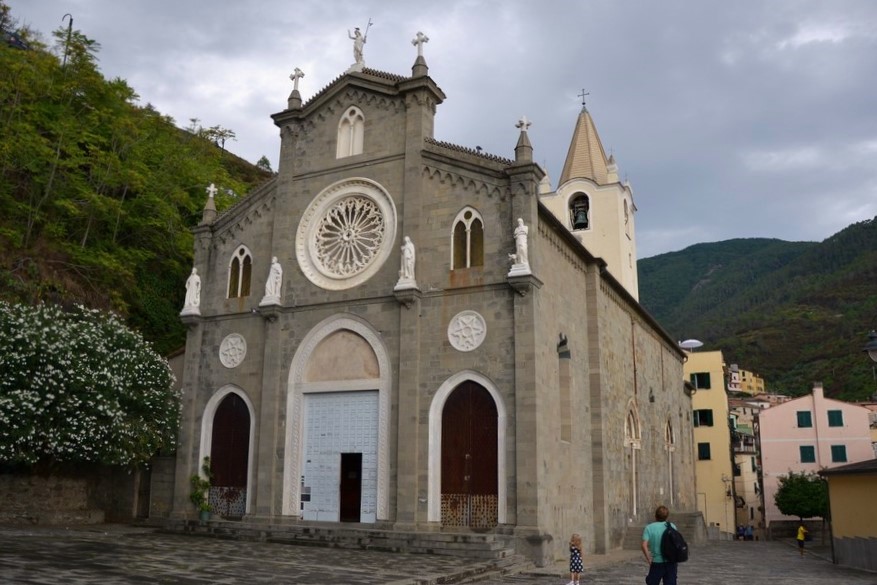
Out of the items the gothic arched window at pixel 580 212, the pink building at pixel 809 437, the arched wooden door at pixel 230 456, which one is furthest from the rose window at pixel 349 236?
the pink building at pixel 809 437

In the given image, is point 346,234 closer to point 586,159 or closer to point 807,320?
point 586,159

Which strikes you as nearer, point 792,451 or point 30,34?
point 30,34

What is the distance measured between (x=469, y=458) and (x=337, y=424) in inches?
194

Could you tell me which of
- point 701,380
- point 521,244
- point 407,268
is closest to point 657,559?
point 521,244

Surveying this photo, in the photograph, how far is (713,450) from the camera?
54.7 m

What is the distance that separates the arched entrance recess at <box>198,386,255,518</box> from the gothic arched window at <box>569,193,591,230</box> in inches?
877

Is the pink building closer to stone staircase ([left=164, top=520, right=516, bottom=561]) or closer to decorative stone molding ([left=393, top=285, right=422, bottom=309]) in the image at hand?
stone staircase ([left=164, top=520, right=516, bottom=561])

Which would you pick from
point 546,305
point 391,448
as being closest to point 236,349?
point 391,448

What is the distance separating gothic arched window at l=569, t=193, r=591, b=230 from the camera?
42219 millimetres

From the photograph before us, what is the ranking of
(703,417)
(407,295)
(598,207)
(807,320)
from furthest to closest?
(807,320), (703,417), (598,207), (407,295)

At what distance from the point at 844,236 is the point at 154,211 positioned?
577 feet

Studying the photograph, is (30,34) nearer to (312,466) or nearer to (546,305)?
(312,466)

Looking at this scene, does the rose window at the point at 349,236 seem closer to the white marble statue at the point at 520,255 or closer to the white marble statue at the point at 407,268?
the white marble statue at the point at 407,268

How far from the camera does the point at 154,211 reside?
1444 inches
